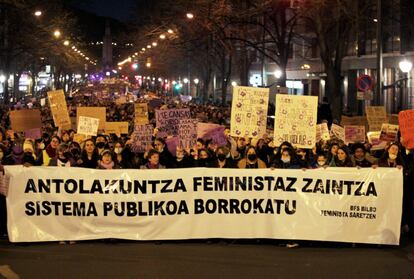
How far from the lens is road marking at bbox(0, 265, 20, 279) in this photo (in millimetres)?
8195

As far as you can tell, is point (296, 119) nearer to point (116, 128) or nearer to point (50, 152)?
point (50, 152)

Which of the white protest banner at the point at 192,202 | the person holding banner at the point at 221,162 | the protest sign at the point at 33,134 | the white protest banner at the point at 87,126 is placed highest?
the white protest banner at the point at 87,126

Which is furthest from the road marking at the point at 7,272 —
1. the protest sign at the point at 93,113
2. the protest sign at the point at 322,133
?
the protest sign at the point at 93,113

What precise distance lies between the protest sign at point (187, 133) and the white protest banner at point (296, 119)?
6.29 feet

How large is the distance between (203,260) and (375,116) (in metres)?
9.94

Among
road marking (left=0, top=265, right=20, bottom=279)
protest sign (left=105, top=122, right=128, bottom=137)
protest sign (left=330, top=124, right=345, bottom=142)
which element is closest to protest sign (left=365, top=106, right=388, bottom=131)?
protest sign (left=330, top=124, right=345, bottom=142)

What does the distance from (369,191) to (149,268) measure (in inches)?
128

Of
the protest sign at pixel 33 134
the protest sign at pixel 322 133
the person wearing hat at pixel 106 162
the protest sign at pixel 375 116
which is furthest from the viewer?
the protest sign at pixel 375 116

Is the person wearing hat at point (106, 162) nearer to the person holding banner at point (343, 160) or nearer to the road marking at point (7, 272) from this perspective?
the road marking at point (7, 272)

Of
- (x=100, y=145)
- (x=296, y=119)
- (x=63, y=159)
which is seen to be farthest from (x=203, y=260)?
(x=100, y=145)

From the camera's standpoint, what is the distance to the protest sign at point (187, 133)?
44.7ft

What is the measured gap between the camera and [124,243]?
1003 centimetres

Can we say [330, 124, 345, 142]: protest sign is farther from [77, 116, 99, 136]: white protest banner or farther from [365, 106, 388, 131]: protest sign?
[77, 116, 99, 136]: white protest banner

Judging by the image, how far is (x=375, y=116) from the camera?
17797mm
